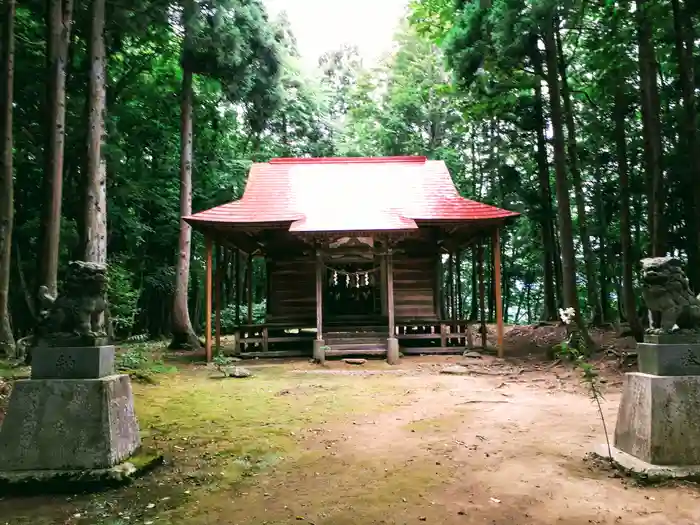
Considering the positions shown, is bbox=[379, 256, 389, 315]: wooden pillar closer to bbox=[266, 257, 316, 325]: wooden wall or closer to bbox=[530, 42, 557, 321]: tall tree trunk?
bbox=[266, 257, 316, 325]: wooden wall

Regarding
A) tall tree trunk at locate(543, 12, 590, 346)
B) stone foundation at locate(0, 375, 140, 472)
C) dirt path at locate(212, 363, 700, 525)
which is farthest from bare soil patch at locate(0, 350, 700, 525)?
tall tree trunk at locate(543, 12, 590, 346)

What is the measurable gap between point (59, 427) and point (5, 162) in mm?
7949

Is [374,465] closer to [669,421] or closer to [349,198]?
[669,421]

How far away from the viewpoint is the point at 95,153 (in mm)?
10016

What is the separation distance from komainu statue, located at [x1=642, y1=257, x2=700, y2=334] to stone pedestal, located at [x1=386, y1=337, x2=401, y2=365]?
794 cm

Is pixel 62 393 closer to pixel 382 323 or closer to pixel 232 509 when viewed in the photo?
pixel 232 509

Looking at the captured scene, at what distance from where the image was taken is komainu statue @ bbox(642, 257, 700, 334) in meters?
4.19

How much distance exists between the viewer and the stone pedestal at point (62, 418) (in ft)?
13.1

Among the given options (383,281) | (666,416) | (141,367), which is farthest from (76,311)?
(383,281)

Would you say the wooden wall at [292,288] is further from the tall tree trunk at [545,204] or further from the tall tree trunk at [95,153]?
the tall tree trunk at [545,204]

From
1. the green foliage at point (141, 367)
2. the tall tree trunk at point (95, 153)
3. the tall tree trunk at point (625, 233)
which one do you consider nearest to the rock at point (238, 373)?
the green foliage at point (141, 367)

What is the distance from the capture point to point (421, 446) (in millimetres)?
5051

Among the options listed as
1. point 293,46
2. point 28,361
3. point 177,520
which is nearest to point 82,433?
point 177,520

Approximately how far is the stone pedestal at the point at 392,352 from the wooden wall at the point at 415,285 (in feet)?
8.15
